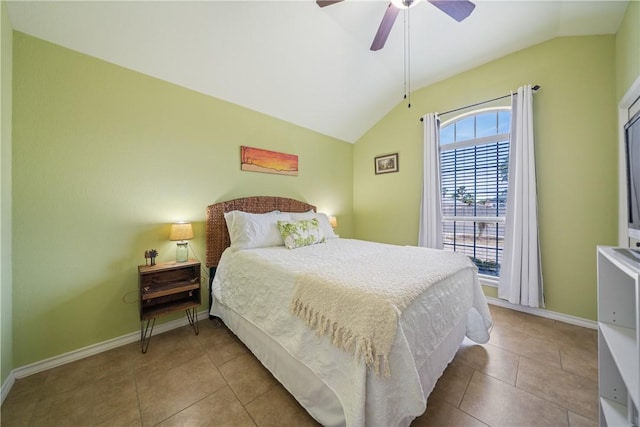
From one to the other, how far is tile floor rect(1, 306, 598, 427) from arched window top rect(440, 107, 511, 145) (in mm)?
2310

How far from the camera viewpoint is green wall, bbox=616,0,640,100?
1.62m

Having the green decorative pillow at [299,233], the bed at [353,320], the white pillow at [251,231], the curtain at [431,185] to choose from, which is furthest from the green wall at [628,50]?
the white pillow at [251,231]

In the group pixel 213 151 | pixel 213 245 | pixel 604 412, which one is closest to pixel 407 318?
pixel 604 412

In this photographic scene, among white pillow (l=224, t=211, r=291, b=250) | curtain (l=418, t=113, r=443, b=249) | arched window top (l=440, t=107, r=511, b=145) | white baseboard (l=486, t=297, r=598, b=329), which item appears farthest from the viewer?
curtain (l=418, t=113, r=443, b=249)

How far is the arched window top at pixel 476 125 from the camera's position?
275 cm

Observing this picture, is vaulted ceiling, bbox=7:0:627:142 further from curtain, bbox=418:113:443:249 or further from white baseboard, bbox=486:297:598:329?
white baseboard, bbox=486:297:598:329

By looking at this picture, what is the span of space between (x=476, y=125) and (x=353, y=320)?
3.15 m

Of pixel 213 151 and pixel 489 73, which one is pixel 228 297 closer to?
pixel 213 151

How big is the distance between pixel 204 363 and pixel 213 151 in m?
2.07

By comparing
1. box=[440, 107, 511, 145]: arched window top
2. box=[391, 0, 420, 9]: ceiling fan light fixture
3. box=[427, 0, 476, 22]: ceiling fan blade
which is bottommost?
box=[440, 107, 511, 145]: arched window top

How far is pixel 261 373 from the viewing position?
1647mm

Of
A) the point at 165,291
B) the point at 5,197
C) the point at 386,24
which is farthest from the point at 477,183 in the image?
the point at 5,197

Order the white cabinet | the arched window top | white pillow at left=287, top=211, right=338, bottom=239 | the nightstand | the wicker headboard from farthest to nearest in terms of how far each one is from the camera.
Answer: white pillow at left=287, top=211, right=338, bottom=239
the arched window top
the wicker headboard
the nightstand
the white cabinet

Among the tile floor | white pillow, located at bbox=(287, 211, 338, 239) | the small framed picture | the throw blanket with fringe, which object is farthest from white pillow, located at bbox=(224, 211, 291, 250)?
the small framed picture
